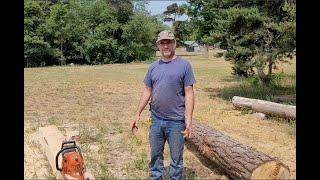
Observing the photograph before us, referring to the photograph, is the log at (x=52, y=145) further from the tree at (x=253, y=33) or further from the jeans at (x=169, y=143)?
the tree at (x=253, y=33)

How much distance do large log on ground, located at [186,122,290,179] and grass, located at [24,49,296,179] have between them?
21 cm

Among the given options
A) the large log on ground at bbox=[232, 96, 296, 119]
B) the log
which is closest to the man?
the log

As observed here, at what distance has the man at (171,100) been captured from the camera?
4.30 meters

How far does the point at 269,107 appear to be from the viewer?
9203 millimetres

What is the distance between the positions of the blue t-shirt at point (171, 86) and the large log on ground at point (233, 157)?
1039 millimetres

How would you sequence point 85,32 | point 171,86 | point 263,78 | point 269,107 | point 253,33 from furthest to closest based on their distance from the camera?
point 85,32 → point 263,78 → point 253,33 → point 269,107 → point 171,86

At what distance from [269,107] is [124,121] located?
10.7 feet

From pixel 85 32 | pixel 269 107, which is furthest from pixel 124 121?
pixel 85 32

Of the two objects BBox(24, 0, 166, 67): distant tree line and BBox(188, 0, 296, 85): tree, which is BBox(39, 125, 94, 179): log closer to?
BBox(188, 0, 296, 85): tree

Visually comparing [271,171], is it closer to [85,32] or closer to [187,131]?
[187,131]

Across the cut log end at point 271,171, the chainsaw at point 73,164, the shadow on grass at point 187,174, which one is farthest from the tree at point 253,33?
the chainsaw at point 73,164

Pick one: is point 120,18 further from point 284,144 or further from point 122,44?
point 284,144
